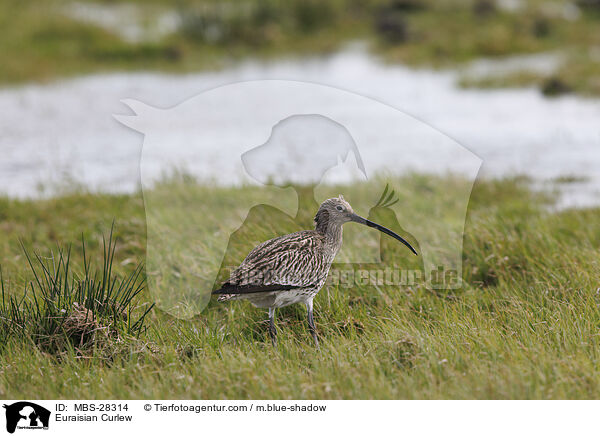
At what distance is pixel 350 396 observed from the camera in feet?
15.8

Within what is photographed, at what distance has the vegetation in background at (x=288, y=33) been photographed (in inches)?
772

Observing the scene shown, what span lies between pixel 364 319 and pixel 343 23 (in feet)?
60.7

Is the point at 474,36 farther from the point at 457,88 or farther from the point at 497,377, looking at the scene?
the point at 497,377

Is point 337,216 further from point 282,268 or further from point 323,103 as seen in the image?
point 323,103

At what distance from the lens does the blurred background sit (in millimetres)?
12602

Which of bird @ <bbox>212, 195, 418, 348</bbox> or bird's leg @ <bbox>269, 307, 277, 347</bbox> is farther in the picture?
bird's leg @ <bbox>269, 307, 277, 347</bbox>

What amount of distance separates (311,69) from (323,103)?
4450mm

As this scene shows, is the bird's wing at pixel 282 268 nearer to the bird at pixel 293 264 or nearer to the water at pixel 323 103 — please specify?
the bird at pixel 293 264

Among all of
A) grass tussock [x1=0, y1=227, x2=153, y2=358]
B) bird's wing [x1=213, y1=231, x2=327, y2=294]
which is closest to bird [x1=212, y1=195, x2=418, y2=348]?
bird's wing [x1=213, y1=231, x2=327, y2=294]
